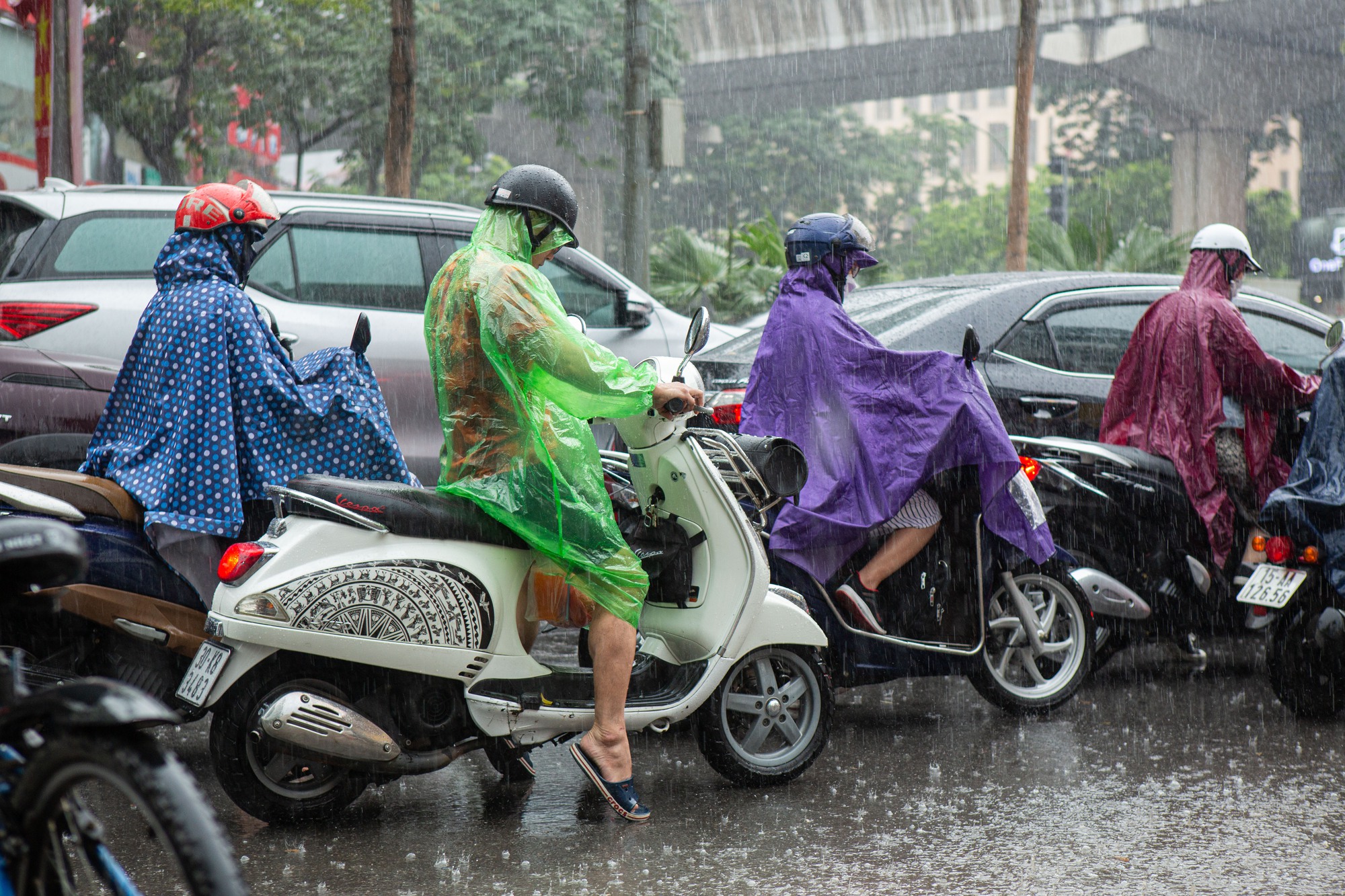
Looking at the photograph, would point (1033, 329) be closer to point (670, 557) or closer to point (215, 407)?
point (670, 557)

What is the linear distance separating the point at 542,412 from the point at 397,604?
69 cm

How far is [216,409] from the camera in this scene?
4.45 metres

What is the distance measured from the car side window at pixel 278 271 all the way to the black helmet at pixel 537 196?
3576mm

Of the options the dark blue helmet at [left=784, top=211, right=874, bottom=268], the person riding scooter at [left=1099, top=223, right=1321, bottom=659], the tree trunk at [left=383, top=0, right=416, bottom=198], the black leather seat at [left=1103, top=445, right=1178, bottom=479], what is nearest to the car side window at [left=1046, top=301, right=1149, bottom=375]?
the person riding scooter at [left=1099, top=223, right=1321, bottom=659]

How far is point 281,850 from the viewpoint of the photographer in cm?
398

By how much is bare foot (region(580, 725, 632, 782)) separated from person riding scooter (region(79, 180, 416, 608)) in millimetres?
1092

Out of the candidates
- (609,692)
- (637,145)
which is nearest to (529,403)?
(609,692)

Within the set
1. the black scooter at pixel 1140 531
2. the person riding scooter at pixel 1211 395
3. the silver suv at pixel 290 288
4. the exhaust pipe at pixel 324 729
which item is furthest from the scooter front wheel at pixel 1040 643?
the silver suv at pixel 290 288

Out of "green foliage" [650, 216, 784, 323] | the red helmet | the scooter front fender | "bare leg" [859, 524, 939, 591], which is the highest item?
"green foliage" [650, 216, 784, 323]

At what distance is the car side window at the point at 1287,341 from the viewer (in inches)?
295

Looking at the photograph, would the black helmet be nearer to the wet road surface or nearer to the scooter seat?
the scooter seat

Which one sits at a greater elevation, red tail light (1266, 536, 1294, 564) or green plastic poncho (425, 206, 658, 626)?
green plastic poncho (425, 206, 658, 626)

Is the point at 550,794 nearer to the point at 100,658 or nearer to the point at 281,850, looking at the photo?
the point at 281,850

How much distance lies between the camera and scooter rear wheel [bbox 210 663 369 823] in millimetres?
3943
